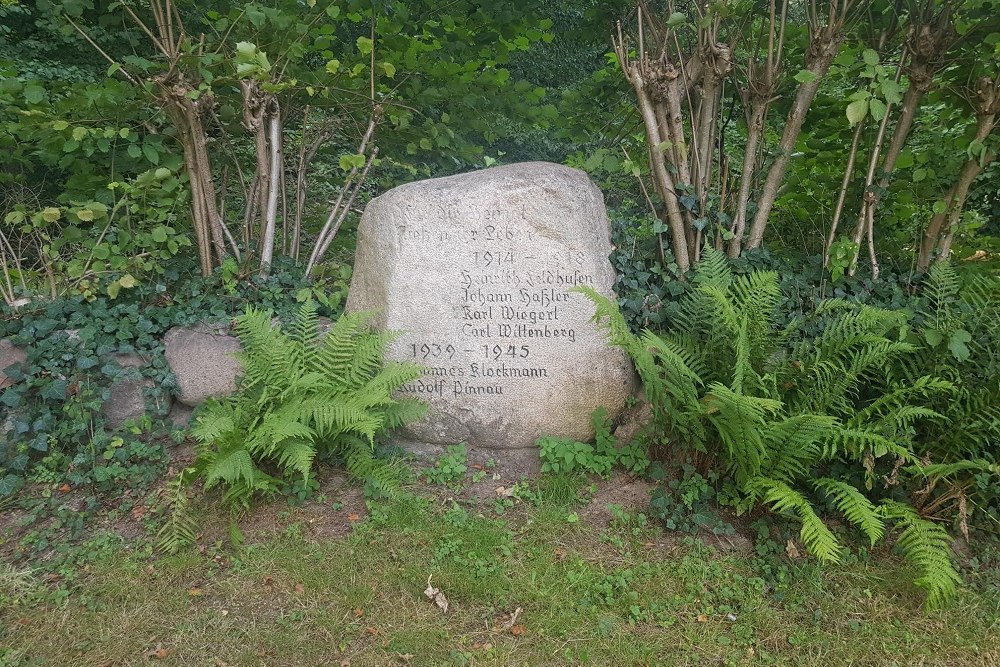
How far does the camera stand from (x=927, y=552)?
308 cm

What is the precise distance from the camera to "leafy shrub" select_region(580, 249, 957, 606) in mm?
3158

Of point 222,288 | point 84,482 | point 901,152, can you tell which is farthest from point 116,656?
point 901,152

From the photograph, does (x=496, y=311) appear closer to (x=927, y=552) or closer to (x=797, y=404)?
(x=797, y=404)

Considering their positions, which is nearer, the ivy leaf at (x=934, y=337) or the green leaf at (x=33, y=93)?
the ivy leaf at (x=934, y=337)

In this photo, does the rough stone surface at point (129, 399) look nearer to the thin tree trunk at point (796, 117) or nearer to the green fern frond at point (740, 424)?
the green fern frond at point (740, 424)

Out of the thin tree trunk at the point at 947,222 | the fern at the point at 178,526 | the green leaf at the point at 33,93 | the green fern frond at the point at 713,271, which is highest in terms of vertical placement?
the green leaf at the point at 33,93

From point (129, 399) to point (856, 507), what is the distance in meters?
4.37

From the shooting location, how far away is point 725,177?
4.95 meters

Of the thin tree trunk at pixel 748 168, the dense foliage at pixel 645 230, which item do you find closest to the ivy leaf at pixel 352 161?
the dense foliage at pixel 645 230

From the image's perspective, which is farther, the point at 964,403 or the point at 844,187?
the point at 844,187

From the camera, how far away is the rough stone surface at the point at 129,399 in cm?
443

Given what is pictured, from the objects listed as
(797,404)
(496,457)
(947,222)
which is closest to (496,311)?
(496,457)

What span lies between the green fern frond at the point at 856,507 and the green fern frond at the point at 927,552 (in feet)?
0.33

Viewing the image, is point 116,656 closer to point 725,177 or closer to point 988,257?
point 725,177
